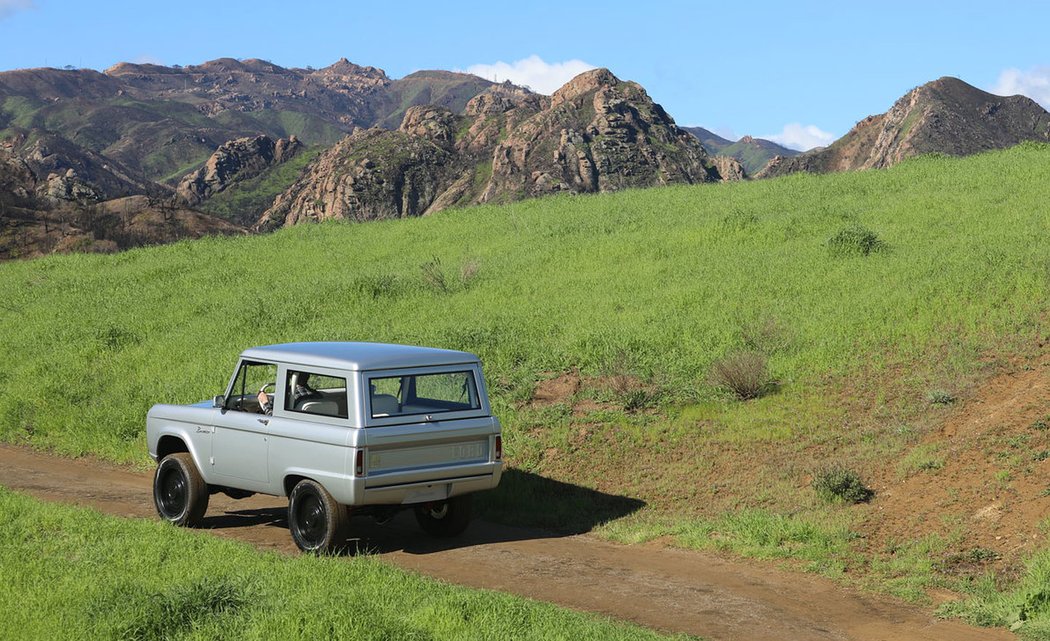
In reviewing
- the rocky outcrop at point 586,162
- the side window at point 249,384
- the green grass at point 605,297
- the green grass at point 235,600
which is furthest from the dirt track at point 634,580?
the rocky outcrop at point 586,162

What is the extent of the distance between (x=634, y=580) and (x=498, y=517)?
12.0 feet

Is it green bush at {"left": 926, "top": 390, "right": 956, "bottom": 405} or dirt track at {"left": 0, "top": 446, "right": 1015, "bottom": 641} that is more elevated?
green bush at {"left": 926, "top": 390, "right": 956, "bottom": 405}

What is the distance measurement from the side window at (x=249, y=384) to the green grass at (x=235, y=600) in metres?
2.02

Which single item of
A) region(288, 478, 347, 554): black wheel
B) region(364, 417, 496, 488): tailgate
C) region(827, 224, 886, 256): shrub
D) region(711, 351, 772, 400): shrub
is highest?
region(827, 224, 886, 256): shrub

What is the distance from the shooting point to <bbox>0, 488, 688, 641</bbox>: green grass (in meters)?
7.25

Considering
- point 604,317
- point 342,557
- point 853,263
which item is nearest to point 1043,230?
point 853,263

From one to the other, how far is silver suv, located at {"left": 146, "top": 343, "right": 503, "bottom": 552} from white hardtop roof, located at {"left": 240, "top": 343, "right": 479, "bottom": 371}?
0.01 metres

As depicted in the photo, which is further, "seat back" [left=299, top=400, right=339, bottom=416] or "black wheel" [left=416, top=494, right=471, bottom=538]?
"black wheel" [left=416, top=494, right=471, bottom=538]

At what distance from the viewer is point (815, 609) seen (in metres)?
9.27

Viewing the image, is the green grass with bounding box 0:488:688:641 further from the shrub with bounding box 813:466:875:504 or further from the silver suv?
the shrub with bounding box 813:466:875:504

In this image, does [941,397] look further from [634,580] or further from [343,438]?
[343,438]

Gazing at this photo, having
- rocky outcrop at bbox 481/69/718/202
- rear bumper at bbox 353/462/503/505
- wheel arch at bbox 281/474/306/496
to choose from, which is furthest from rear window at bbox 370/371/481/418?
rocky outcrop at bbox 481/69/718/202

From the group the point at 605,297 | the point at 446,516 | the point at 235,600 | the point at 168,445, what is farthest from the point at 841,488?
the point at 605,297

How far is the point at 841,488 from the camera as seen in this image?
12.2 meters
